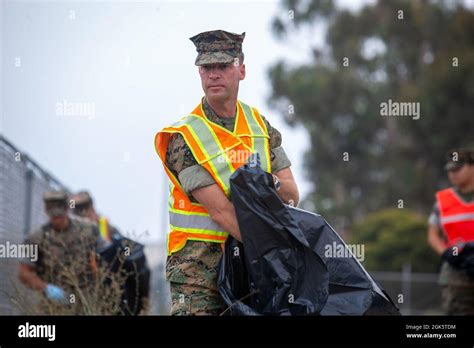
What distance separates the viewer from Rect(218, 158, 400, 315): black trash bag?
17.2ft

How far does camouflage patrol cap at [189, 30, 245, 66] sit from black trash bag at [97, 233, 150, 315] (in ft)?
7.32

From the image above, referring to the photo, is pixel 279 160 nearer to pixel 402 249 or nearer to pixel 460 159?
pixel 460 159

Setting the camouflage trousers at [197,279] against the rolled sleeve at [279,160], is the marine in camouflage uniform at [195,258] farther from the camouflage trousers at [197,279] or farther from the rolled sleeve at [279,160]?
the rolled sleeve at [279,160]

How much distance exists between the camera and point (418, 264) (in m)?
25.3

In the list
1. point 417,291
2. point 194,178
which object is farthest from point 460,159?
point 417,291

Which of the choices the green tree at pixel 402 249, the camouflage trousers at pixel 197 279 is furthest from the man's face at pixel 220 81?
the green tree at pixel 402 249

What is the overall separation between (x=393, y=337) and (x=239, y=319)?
0.88m

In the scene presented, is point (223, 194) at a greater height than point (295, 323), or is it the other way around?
point (223, 194)

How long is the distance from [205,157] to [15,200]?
4.49m

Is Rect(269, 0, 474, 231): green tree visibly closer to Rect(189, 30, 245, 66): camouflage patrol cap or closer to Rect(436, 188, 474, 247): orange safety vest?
Rect(436, 188, 474, 247): orange safety vest

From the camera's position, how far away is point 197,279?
17.9ft

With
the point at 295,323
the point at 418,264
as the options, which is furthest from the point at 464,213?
the point at 418,264

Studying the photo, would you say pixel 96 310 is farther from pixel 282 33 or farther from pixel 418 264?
pixel 282 33

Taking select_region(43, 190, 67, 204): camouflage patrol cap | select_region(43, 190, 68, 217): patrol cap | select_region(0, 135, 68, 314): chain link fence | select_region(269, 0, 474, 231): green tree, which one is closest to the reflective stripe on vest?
select_region(0, 135, 68, 314): chain link fence
